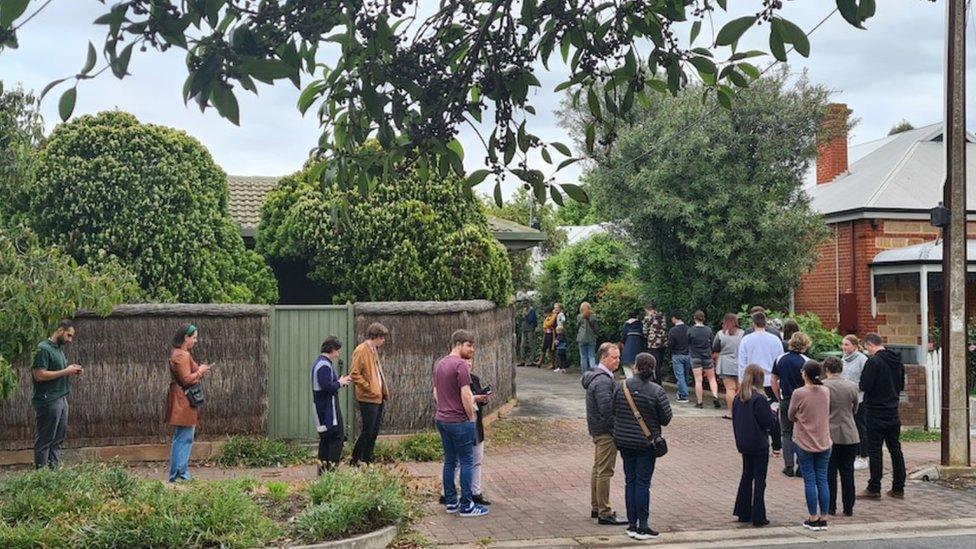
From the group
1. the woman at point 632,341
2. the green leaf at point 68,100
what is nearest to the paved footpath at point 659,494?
the woman at point 632,341

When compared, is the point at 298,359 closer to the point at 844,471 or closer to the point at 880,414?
the point at 844,471

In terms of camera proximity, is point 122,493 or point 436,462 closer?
point 122,493

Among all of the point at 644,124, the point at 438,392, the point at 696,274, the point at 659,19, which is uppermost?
the point at 644,124

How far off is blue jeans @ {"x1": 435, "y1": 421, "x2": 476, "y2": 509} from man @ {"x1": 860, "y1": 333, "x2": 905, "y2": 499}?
4.27 metres

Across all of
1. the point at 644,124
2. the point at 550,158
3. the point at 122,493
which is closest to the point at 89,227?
the point at 122,493

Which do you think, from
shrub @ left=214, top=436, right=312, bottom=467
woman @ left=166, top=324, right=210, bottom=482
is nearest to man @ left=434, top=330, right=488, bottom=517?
woman @ left=166, top=324, right=210, bottom=482

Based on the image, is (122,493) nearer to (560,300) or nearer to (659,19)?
(659,19)

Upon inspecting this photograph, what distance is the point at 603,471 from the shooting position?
28.7 ft

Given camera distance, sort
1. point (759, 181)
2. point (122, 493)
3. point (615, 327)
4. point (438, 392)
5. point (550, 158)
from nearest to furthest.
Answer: point (550, 158)
point (122, 493)
point (438, 392)
point (759, 181)
point (615, 327)

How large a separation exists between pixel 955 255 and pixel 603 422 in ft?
17.2

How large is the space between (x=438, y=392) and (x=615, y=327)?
12.9m

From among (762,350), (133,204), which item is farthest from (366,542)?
(133,204)

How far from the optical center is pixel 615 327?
21469 mm

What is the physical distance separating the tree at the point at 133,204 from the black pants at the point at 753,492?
7.89 m
